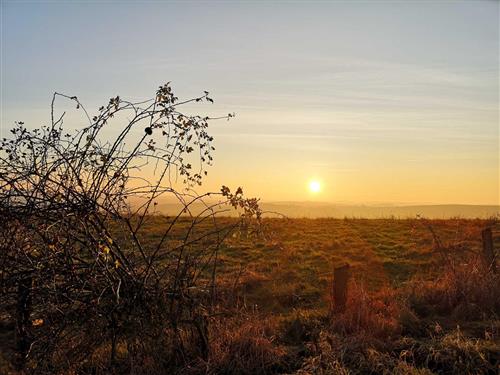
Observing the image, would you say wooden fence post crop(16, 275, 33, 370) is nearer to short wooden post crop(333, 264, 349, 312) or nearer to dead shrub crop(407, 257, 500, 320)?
short wooden post crop(333, 264, 349, 312)

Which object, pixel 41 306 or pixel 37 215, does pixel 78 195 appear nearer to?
pixel 37 215

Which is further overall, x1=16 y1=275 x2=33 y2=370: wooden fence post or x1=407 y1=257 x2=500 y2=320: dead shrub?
x1=407 y1=257 x2=500 y2=320: dead shrub

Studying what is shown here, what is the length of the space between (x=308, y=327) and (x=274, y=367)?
4.37 ft

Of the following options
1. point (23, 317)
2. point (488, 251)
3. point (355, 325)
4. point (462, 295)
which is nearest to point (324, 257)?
point (488, 251)

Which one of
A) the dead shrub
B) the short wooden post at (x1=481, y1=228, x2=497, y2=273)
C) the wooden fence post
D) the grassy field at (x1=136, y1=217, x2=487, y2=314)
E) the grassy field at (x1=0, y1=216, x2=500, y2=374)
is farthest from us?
the grassy field at (x1=136, y1=217, x2=487, y2=314)

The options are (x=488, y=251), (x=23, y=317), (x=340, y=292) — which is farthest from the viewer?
(x=488, y=251)

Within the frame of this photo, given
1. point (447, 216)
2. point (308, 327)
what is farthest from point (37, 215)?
point (447, 216)

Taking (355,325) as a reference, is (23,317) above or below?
above

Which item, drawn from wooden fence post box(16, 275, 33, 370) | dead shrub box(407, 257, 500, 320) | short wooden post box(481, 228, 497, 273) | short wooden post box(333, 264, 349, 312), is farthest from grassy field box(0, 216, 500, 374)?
wooden fence post box(16, 275, 33, 370)

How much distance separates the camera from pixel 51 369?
18.4ft

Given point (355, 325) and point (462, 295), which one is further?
point (462, 295)

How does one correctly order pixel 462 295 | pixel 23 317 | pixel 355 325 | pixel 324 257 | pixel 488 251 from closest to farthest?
pixel 23 317 → pixel 355 325 → pixel 462 295 → pixel 488 251 → pixel 324 257

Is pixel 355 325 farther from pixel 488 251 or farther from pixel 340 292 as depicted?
pixel 488 251

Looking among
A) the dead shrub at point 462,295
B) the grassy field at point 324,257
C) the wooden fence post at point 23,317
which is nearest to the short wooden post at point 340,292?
the grassy field at point 324,257
